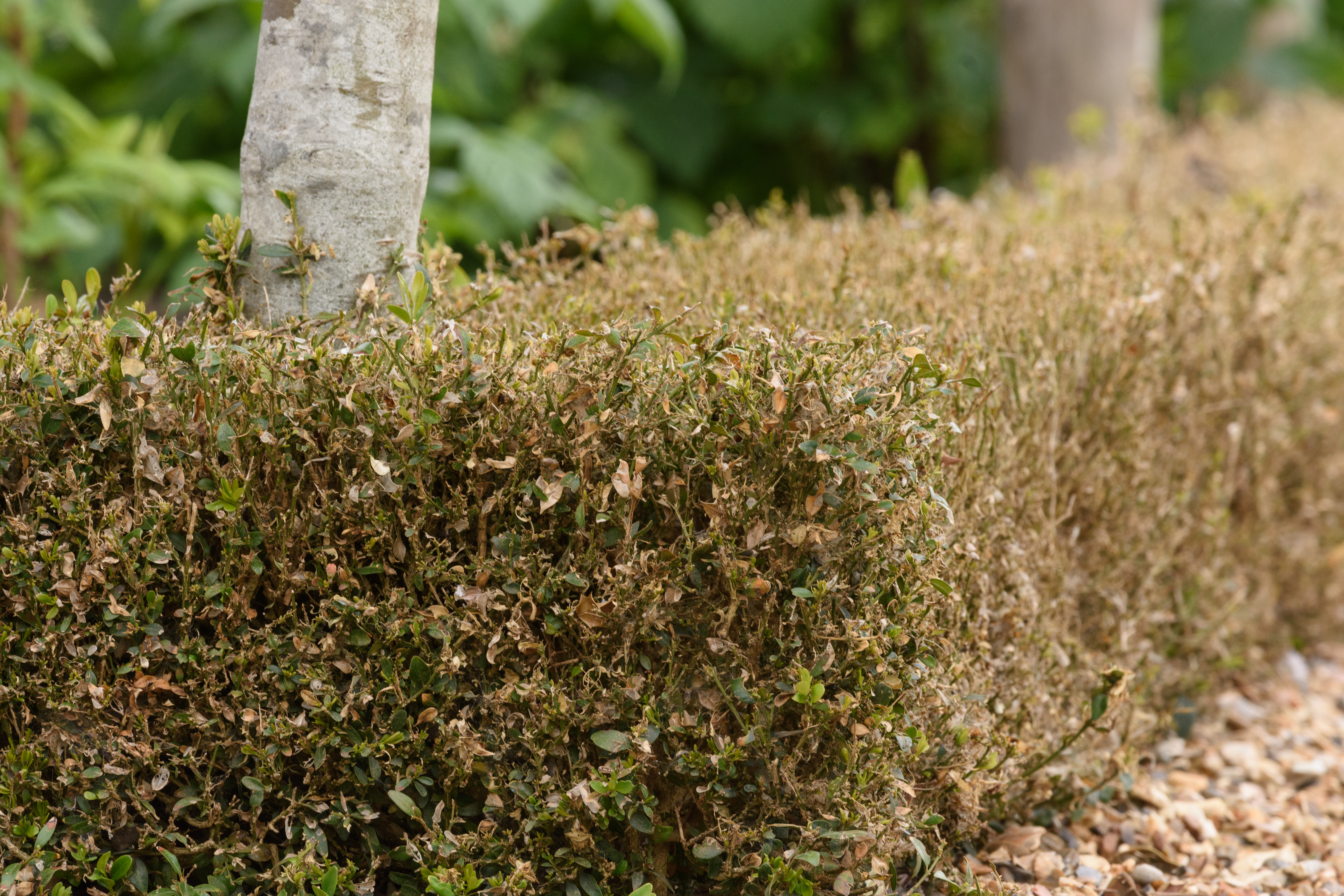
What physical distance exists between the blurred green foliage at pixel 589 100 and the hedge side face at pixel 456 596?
1.63 metres

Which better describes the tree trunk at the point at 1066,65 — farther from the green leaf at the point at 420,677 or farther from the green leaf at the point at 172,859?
the green leaf at the point at 172,859

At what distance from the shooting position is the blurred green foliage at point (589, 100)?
468 centimetres

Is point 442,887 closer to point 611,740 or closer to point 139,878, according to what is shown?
point 611,740

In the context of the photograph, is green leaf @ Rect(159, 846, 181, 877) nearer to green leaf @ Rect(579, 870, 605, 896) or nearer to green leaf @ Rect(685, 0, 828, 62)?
green leaf @ Rect(579, 870, 605, 896)

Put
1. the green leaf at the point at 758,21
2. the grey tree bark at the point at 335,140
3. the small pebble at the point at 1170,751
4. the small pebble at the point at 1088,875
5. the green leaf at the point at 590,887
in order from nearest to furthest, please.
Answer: the green leaf at the point at 590,887, the grey tree bark at the point at 335,140, the small pebble at the point at 1088,875, the small pebble at the point at 1170,751, the green leaf at the point at 758,21

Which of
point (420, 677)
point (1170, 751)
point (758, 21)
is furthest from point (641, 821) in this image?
point (758, 21)

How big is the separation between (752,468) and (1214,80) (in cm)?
787

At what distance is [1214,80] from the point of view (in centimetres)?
857

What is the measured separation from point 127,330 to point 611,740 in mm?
1048

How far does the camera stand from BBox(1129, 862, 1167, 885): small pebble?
2.61 m

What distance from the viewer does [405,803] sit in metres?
2.03

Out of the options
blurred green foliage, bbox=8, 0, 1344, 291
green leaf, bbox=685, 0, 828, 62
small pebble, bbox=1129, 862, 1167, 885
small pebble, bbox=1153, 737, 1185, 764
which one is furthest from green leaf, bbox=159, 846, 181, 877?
green leaf, bbox=685, 0, 828, 62

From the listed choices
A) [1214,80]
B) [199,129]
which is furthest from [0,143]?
[1214,80]

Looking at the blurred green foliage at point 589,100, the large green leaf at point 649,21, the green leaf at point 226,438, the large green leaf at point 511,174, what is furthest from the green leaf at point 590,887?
the large green leaf at point 649,21
